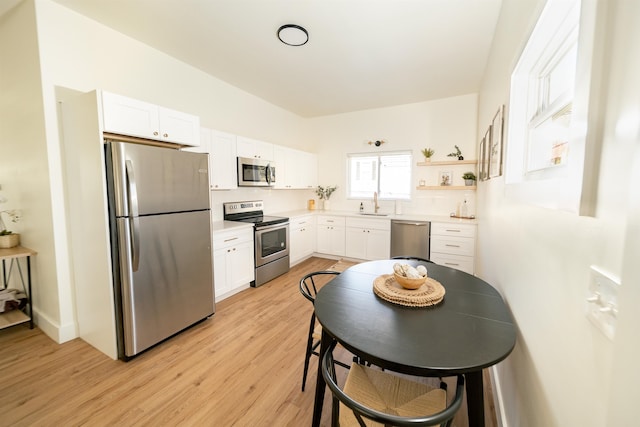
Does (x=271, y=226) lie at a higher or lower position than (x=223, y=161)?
lower

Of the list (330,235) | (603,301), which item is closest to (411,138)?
(330,235)

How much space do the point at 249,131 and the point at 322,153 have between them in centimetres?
178

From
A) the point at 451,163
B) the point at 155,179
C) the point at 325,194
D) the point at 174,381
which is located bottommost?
the point at 174,381

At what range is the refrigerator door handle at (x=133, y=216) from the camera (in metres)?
2.00

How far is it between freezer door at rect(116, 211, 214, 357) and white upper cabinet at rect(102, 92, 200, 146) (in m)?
0.75

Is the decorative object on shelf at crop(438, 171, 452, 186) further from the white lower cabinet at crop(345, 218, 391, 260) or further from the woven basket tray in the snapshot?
the woven basket tray

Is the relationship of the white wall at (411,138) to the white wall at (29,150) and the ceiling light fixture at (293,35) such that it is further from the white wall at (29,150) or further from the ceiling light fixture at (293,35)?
the white wall at (29,150)

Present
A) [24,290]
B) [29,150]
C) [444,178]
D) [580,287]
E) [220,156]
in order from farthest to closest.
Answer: [444,178]
[220,156]
[24,290]
[29,150]
[580,287]

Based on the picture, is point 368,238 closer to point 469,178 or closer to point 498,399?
point 469,178

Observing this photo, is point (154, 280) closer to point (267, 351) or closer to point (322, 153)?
point (267, 351)

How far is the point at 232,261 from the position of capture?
3.23m

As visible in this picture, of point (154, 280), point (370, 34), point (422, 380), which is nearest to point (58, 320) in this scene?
point (154, 280)

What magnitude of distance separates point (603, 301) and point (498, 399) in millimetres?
1546

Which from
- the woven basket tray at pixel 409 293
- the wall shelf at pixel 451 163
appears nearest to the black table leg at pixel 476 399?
the woven basket tray at pixel 409 293
